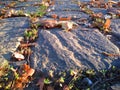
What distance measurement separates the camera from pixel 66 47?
7.82 ft

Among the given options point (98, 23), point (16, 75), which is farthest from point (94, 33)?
point (16, 75)

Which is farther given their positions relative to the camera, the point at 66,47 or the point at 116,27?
the point at 116,27

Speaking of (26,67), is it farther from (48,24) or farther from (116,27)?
(116,27)

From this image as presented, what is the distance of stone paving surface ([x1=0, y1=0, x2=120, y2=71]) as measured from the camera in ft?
6.79

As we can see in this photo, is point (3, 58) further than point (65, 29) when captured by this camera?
No

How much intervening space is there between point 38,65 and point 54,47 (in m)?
0.34

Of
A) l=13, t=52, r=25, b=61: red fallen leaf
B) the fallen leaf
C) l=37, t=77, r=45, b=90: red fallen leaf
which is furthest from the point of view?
the fallen leaf

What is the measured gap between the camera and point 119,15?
3.33 metres

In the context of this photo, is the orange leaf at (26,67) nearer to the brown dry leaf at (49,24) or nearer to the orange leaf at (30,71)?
the orange leaf at (30,71)

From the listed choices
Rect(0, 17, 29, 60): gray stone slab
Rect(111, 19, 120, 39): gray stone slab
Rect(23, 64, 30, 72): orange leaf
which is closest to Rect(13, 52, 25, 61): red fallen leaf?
Rect(0, 17, 29, 60): gray stone slab

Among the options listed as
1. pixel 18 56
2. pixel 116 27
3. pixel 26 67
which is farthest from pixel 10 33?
pixel 116 27

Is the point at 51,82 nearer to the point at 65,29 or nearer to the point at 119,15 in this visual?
the point at 65,29

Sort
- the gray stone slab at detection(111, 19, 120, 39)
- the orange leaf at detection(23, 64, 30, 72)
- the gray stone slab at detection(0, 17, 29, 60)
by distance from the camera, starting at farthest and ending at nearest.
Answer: the gray stone slab at detection(111, 19, 120, 39)
the gray stone slab at detection(0, 17, 29, 60)
the orange leaf at detection(23, 64, 30, 72)

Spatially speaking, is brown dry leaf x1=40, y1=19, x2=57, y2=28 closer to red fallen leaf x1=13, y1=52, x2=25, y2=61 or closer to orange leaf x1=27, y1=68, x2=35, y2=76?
red fallen leaf x1=13, y1=52, x2=25, y2=61
